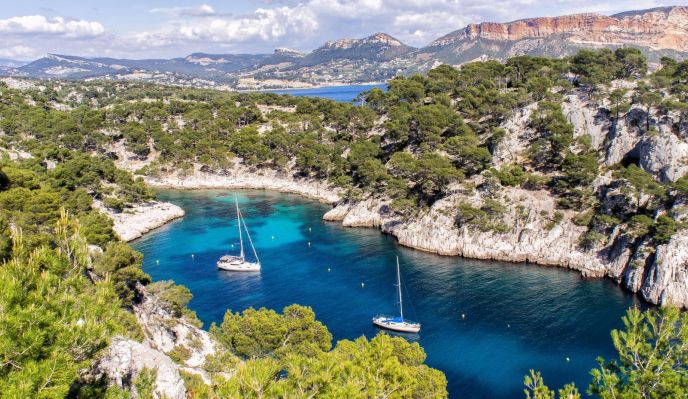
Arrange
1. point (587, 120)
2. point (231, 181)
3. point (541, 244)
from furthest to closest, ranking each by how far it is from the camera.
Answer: point (231, 181) < point (587, 120) < point (541, 244)

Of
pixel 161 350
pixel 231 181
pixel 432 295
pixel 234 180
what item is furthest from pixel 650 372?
pixel 231 181

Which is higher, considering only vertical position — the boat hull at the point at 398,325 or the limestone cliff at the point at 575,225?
the limestone cliff at the point at 575,225

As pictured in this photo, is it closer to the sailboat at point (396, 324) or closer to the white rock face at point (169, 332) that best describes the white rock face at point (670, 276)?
the sailboat at point (396, 324)

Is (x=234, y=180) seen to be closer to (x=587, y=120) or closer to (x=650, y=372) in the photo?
(x=587, y=120)

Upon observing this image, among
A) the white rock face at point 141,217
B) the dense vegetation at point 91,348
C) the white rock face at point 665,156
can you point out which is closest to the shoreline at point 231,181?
the white rock face at point 141,217

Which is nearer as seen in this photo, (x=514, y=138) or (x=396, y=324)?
(x=396, y=324)

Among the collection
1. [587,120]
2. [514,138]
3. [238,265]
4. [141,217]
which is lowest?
[238,265]
